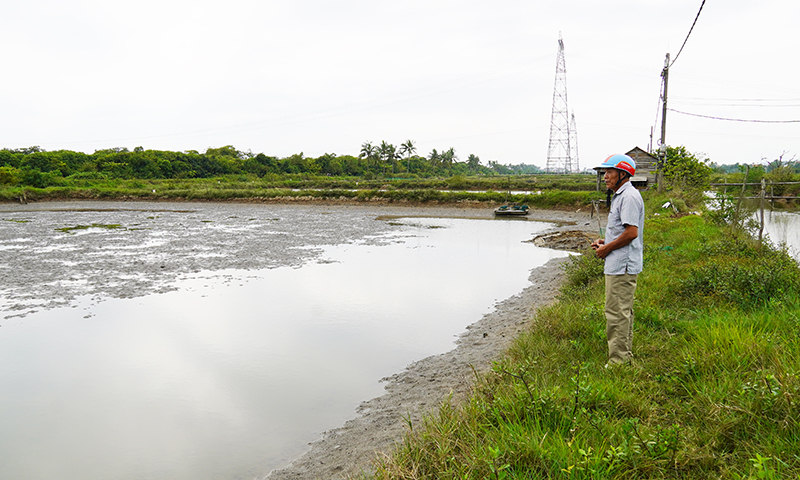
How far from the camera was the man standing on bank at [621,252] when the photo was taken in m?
4.14

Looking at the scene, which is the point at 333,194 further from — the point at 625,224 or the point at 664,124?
the point at 625,224

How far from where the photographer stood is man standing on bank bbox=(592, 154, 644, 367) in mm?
4141

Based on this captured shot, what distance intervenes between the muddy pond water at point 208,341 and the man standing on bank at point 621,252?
9.21ft

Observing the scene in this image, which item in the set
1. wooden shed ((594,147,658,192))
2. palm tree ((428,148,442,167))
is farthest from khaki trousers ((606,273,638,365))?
palm tree ((428,148,442,167))

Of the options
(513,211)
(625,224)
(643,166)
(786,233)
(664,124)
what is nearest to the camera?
(625,224)

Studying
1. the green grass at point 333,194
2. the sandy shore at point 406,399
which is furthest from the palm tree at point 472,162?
the sandy shore at point 406,399

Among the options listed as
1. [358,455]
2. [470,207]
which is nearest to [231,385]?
[358,455]

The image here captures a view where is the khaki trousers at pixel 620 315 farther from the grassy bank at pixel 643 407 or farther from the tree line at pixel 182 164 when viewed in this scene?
the tree line at pixel 182 164

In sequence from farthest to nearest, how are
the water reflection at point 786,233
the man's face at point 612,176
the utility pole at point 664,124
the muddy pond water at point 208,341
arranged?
the utility pole at point 664,124, the water reflection at point 786,233, the muddy pond water at point 208,341, the man's face at point 612,176

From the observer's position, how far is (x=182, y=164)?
79875 mm

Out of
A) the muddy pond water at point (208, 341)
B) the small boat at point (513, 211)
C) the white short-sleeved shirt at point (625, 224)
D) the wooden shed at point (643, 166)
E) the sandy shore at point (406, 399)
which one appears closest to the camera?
the sandy shore at point (406, 399)

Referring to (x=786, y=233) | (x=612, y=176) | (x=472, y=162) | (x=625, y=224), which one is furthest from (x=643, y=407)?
(x=472, y=162)

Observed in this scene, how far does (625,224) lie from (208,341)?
6.37 meters

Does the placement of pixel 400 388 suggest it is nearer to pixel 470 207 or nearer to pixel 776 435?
pixel 776 435
